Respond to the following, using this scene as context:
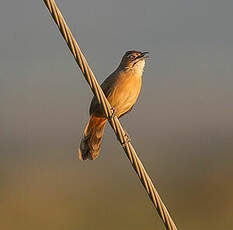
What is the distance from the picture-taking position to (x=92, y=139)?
24.2ft

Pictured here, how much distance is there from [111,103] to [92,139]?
14.7 inches

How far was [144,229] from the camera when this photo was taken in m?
13.9

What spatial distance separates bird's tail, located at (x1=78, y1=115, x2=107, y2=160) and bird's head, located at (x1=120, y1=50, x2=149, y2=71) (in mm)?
689

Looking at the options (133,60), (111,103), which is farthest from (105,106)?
(133,60)

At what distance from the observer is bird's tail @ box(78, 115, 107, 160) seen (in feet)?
23.8

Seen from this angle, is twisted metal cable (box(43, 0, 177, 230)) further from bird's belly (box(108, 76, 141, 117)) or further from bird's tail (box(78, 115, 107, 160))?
bird's belly (box(108, 76, 141, 117))

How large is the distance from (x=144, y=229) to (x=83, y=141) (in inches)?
271

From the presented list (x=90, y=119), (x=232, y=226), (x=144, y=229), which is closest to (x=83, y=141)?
(x=90, y=119)

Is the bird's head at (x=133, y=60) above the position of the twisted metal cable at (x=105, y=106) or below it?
above

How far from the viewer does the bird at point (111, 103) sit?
7.27 metres

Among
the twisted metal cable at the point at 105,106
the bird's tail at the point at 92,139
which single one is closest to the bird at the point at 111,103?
the bird's tail at the point at 92,139

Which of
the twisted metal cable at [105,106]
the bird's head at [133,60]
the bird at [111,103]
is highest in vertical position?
the bird's head at [133,60]

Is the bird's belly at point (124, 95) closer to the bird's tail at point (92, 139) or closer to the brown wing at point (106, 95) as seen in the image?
the brown wing at point (106, 95)

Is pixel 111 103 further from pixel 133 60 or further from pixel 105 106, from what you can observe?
pixel 105 106
